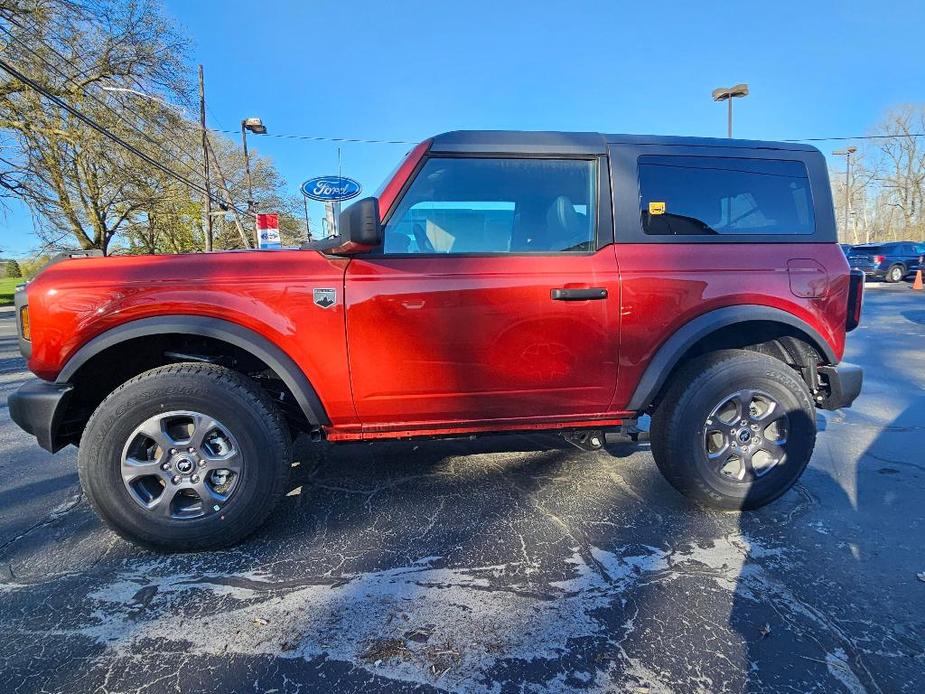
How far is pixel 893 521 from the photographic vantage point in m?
2.51

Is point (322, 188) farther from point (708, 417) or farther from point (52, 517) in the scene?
point (708, 417)

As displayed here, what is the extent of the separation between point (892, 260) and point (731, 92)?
1092cm

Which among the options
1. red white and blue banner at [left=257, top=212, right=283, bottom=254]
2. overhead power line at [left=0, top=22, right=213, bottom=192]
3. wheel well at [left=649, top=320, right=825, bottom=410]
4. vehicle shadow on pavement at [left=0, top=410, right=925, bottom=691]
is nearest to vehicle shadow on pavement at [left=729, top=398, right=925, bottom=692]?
vehicle shadow on pavement at [left=0, top=410, right=925, bottom=691]

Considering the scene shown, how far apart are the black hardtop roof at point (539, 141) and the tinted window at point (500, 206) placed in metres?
0.06

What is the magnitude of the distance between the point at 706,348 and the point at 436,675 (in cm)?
221

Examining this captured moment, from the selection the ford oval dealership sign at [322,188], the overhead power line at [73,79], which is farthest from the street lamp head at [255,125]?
the ford oval dealership sign at [322,188]

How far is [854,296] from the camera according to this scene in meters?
2.69

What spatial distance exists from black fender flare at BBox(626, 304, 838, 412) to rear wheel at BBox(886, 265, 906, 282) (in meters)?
26.1

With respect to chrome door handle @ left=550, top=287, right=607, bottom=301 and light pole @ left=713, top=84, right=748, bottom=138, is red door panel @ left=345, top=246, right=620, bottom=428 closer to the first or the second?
chrome door handle @ left=550, top=287, right=607, bottom=301

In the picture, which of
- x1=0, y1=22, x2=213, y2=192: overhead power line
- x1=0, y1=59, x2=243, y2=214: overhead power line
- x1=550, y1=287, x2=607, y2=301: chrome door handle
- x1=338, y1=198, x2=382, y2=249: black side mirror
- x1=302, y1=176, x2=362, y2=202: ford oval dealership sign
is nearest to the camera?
x1=338, y1=198, x2=382, y2=249: black side mirror

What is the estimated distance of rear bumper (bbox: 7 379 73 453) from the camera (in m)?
2.18

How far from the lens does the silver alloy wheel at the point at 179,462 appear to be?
2217 millimetres

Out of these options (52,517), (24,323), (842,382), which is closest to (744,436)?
(842,382)

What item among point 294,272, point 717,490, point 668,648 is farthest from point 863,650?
point 294,272
